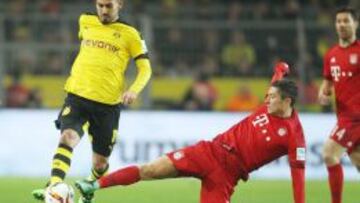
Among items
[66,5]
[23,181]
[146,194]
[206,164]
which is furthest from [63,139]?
[66,5]

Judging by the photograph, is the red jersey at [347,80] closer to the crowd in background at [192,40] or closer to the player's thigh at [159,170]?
the player's thigh at [159,170]

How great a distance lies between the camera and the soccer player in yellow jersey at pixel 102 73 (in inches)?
395

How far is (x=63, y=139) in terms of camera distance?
9.60m

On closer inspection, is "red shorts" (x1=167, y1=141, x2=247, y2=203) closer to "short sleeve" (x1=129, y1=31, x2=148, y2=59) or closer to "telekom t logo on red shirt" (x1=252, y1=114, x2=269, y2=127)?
"telekom t logo on red shirt" (x1=252, y1=114, x2=269, y2=127)

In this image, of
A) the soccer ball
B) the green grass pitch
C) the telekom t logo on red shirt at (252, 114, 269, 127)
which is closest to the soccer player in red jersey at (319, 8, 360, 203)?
the green grass pitch

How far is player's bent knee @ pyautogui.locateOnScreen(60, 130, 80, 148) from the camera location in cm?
959

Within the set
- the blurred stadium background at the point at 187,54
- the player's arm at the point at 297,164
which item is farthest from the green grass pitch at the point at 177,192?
the blurred stadium background at the point at 187,54

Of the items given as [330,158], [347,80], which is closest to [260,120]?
[330,158]

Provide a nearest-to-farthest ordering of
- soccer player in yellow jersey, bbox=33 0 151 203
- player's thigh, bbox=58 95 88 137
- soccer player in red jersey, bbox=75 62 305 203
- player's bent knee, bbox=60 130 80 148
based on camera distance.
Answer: soccer player in red jersey, bbox=75 62 305 203, player's bent knee, bbox=60 130 80 148, player's thigh, bbox=58 95 88 137, soccer player in yellow jersey, bbox=33 0 151 203

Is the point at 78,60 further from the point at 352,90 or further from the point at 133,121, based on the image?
the point at 133,121

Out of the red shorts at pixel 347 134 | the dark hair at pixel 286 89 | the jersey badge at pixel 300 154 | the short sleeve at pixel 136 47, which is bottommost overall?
the red shorts at pixel 347 134

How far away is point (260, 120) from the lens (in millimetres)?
8938

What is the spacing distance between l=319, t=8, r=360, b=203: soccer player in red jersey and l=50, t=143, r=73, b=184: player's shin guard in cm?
279

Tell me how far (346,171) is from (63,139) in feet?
28.2
